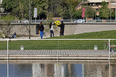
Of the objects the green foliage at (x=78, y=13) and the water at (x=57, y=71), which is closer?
the water at (x=57, y=71)

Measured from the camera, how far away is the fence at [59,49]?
20.7 meters

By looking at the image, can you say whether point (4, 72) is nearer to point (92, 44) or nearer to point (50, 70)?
point (50, 70)

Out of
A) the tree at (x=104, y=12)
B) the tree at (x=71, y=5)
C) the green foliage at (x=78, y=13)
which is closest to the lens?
the tree at (x=71, y=5)

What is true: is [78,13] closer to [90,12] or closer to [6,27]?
[90,12]

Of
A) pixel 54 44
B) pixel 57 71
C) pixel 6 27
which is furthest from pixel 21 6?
pixel 57 71

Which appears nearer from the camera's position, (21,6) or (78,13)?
(21,6)

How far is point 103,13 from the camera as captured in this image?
111000 mm

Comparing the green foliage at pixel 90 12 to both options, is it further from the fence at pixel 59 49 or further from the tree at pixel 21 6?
the fence at pixel 59 49

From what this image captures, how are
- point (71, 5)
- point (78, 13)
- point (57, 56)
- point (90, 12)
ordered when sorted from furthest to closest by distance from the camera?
point (90, 12)
point (78, 13)
point (71, 5)
point (57, 56)

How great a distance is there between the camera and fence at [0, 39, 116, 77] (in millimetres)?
20672

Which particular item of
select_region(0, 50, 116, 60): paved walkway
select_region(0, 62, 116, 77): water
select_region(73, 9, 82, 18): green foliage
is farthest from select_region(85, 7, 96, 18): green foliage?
select_region(0, 62, 116, 77): water

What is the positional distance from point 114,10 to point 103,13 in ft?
30.4

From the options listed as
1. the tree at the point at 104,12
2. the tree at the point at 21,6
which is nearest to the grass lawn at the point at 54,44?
the tree at the point at 21,6

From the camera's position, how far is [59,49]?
21891 millimetres
